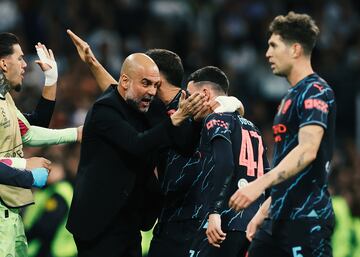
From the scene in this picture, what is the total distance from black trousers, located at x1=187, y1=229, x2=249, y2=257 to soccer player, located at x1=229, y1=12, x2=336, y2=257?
0.88 metres

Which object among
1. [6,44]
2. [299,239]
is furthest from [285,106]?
[6,44]

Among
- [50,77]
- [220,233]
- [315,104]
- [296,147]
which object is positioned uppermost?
[315,104]

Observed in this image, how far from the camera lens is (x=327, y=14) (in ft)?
59.1

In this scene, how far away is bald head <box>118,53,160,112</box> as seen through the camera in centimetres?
736

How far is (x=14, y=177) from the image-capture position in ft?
23.7

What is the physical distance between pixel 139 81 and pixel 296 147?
163 centimetres

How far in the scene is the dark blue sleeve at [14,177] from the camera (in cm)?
721

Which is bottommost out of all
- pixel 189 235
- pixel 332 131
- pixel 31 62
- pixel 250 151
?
pixel 31 62

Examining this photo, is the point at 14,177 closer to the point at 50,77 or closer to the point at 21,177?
the point at 21,177

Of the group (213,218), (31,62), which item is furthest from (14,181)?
(31,62)

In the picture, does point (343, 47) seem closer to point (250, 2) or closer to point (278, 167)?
point (250, 2)

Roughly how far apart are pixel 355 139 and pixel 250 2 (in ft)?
11.4

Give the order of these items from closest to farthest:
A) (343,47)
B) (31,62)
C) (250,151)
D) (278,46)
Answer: (278,46) < (250,151) < (31,62) < (343,47)

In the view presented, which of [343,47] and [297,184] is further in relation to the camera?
[343,47]
